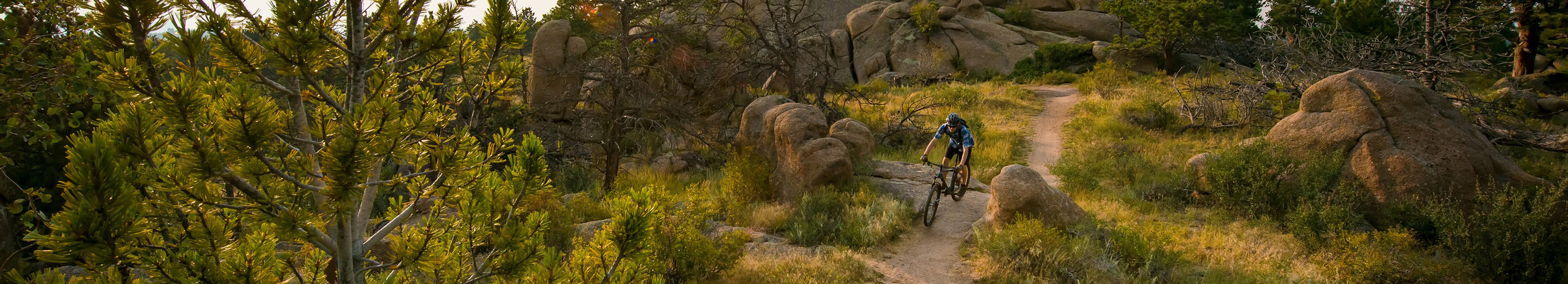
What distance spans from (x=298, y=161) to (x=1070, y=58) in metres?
30.4

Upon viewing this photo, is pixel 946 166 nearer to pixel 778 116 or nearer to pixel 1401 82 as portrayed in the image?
pixel 778 116

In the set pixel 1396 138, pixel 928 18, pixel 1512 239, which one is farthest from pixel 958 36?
pixel 1512 239

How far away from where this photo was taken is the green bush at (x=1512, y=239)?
7328mm

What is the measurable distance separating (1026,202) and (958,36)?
79.3ft

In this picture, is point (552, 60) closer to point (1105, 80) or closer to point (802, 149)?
point (802, 149)

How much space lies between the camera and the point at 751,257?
803 centimetres

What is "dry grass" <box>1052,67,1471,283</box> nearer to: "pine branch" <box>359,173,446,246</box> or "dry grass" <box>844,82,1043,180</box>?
"dry grass" <box>844,82,1043,180</box>

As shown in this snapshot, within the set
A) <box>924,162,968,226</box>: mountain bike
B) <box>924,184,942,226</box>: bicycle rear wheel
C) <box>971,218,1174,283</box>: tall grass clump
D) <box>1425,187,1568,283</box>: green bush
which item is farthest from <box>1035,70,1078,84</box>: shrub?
<box>971,218,1174,283</box>: tall grass clump

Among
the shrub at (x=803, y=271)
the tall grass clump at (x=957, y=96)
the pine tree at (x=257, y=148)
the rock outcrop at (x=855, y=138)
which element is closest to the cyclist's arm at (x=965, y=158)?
the shrub at (x=803, y=271)

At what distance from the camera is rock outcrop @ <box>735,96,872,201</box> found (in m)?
10.8

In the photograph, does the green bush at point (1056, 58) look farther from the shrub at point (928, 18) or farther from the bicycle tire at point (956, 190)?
the bicycle tire at point (956, 190)

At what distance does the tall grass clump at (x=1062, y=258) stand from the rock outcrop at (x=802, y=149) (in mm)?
3212

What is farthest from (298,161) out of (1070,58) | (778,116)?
(1070,58)

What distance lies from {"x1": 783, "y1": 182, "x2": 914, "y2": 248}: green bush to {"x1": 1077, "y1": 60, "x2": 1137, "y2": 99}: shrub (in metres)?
13.9
